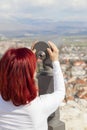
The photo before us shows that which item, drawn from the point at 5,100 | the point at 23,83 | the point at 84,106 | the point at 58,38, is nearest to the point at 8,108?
the point at 5,100

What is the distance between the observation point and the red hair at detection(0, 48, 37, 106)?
1.60 metres

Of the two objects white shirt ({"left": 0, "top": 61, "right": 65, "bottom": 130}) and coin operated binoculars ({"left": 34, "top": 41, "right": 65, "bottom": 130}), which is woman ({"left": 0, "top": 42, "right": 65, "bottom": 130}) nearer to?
white shirt ({"left": 0, "top": 61, "right": 65, "bottom": 130})

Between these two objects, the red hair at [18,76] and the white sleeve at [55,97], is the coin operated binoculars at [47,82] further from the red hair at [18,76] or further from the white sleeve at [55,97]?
the red hair at [18,76]

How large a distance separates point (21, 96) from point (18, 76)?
83 millimetres

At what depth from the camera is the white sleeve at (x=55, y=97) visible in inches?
66.5

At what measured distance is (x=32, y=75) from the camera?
162 centimetres

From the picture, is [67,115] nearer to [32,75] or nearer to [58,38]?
[58,38]

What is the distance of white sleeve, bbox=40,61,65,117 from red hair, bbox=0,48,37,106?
74 millimetres

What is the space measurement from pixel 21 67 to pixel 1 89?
0.45ft

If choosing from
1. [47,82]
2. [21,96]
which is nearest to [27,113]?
[21,96]

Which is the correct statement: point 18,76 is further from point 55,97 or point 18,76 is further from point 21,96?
point 55,97

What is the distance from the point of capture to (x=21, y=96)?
1608 mm

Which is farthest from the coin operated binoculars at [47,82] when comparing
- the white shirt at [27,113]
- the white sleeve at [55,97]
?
the white shirt at [27,113]

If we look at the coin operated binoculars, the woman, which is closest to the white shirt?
the woman
